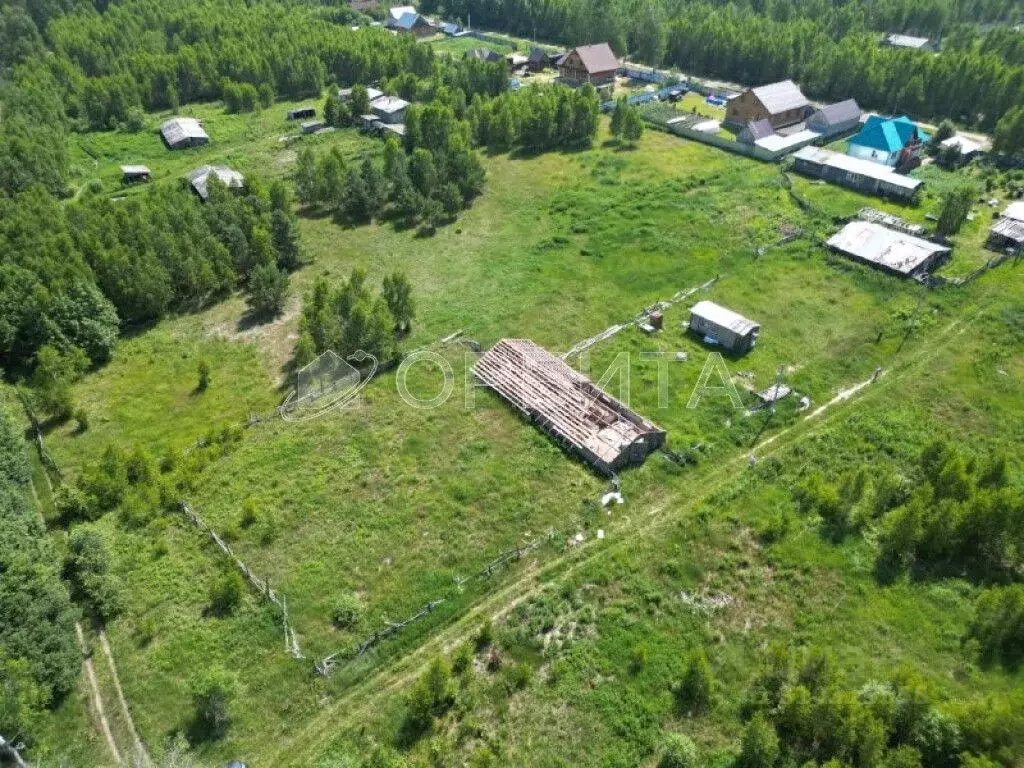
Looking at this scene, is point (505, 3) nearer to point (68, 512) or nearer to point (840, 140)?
point (840, 140)

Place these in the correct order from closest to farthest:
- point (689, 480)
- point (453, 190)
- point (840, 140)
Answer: point (689, 480)
point (453, 190)
point (840, 140)

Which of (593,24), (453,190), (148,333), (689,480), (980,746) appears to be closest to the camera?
(980,746)

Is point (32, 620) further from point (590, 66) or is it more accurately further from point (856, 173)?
point (590, 66)

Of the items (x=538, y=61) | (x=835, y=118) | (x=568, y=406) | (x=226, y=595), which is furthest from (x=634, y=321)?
(x=538, y=61)

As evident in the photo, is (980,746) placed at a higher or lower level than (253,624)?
higher

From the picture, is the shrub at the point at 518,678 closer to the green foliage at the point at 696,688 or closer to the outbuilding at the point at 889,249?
the green foliage at the point at 696,688

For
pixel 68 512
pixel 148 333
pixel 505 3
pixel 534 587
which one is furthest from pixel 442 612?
pixel 505 3

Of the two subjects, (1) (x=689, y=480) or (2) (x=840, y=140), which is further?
(2) (x=840, y=140)
